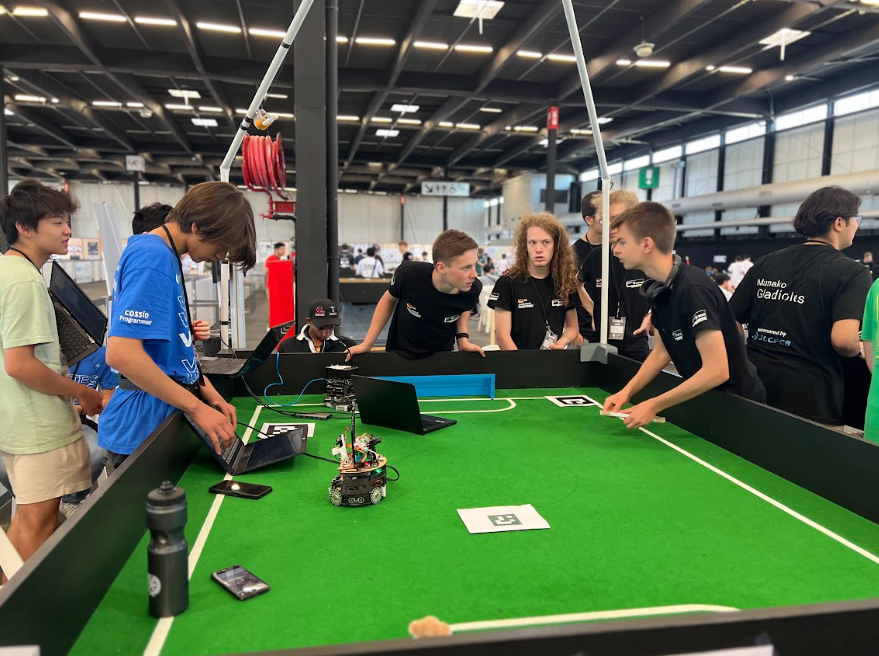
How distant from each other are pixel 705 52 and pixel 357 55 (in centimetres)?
578

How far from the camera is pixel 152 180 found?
934 inches

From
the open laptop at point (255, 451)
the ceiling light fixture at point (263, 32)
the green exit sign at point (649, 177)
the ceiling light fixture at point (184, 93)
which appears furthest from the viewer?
the green exit sign at point (649, 177)

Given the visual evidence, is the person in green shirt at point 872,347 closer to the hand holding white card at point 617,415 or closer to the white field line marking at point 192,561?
the hand holding white card at point 617,415

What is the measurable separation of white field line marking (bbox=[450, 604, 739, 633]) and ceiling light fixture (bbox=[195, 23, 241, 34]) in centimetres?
1005

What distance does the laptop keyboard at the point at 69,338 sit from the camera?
2.16m

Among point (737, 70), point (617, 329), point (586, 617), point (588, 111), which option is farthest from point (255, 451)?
point (737, 70)

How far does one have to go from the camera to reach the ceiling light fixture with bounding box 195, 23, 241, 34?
912 cm

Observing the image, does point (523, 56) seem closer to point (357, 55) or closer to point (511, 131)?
point (357, 55)

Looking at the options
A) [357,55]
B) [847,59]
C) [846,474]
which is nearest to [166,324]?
[846,474]

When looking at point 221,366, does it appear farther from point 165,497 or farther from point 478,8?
point 478,8

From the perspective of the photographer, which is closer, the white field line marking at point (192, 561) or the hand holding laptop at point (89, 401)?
the white field line marking at point (192, 561)

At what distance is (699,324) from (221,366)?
193 cm

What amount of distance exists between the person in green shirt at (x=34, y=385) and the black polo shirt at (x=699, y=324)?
2.06 m

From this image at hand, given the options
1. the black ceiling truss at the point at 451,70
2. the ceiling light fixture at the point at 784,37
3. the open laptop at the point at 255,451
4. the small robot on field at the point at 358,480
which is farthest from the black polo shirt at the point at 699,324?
the ceiling light fixture at the point at 784,37
